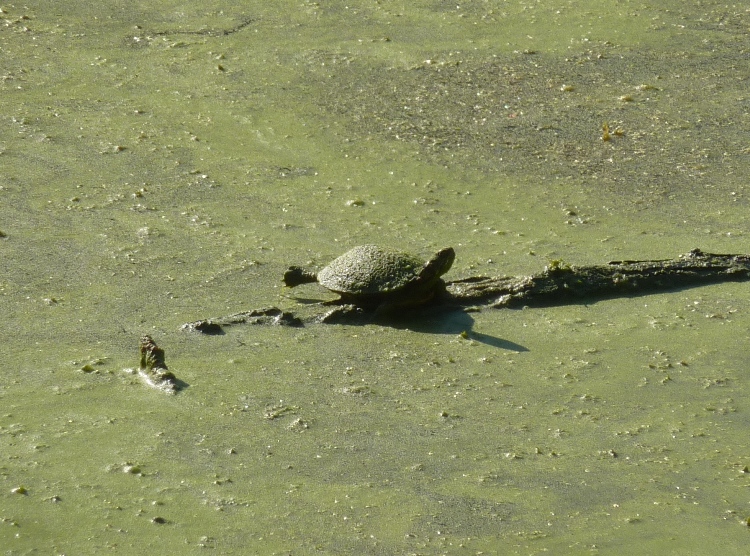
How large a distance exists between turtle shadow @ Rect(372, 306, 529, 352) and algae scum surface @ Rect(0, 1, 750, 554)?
0.06 ft

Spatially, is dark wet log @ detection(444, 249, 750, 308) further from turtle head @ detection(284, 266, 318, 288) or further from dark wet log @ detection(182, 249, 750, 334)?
turtle head @ detection(284, 266, 318, 288)

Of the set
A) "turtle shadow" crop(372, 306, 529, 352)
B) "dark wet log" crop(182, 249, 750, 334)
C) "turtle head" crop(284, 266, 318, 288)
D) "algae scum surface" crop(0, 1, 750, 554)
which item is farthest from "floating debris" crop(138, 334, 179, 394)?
"turtle shadow" crop(372, 306, 529, 352)

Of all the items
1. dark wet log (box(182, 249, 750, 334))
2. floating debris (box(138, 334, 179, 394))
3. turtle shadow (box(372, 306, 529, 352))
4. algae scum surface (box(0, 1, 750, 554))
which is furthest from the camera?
dark wet log (box(182, 249, 750, 334))

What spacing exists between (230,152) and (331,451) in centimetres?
166

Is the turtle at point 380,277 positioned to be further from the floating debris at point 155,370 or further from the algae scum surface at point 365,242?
the floating debris at point 155,370

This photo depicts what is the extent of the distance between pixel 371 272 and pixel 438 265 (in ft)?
0.54

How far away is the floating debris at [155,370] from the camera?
2.27 m

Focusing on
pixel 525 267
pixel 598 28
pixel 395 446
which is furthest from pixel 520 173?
pixel 395 446

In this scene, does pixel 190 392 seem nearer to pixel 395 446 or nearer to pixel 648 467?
pixel 395 446

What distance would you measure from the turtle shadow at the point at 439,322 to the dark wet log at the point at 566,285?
21mm

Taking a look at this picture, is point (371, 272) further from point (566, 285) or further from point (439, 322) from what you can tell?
point (566, 285)

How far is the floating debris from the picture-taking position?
7.43 feet

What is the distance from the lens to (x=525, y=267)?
2.88 m

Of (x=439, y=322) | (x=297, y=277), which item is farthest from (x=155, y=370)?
(x=439, y=322)
